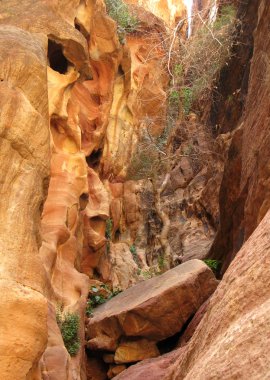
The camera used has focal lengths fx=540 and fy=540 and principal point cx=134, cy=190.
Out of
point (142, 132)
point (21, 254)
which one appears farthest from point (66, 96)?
point (142, 132)

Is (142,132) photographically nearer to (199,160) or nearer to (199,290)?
(199,160)

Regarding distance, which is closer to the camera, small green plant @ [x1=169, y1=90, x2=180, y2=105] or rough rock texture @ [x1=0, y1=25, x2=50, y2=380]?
rough rock texture @ [x1=0, y1=25, x2=50, y2=380]

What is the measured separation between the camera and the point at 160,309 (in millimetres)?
10711

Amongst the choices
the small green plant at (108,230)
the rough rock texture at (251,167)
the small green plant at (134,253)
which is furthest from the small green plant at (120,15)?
the small green plant at (134,253)

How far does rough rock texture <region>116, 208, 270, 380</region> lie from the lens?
11.2 feet

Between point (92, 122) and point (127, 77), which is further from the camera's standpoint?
point (127, 77)

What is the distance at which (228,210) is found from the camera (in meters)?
13.9

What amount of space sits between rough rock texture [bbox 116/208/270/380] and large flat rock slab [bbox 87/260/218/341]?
5.06 metres

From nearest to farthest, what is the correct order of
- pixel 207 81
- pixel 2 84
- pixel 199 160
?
1. pixel 2 84
2. pixel 207 81
3. pixel 199 160

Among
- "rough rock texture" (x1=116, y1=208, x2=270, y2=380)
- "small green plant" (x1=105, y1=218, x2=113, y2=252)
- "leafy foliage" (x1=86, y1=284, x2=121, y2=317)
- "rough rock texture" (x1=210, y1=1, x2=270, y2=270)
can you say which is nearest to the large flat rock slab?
"rough rock texture" (x1=210, y1=1, x2=270, y2=270)

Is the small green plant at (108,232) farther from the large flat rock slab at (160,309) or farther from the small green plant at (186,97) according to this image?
the large flat rock slab at (160,309)

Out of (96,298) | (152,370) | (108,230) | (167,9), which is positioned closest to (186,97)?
(108,230)

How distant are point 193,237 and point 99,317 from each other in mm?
9373

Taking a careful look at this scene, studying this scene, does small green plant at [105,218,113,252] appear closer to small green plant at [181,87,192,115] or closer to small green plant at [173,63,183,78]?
small green plant at [181,87,192,115]
